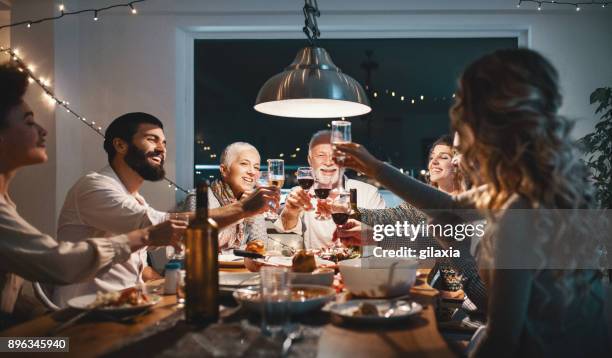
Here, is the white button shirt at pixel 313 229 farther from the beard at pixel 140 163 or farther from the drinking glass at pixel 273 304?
the drinking glass at pixel 273 304

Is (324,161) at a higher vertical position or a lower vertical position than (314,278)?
higher

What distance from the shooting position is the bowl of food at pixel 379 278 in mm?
1542

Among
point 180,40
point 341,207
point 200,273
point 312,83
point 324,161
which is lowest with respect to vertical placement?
point 200,273

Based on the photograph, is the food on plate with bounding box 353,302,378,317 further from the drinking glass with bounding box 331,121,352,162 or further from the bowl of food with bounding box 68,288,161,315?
the drinking glass with bounding box 331,121,352,162

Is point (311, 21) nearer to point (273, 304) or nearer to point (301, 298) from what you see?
point (301, 298)

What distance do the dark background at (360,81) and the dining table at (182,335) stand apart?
314 cm

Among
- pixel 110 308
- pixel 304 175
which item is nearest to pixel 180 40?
pixel 304 175

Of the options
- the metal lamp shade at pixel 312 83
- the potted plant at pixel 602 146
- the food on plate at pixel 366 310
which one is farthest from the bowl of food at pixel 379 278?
the potted plant at pixel 602 146

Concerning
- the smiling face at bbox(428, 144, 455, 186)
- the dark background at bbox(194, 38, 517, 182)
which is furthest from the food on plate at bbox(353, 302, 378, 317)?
the dark background at bbox(194, 38, 517, 182)

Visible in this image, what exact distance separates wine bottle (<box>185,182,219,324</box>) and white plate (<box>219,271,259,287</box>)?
1.24ft

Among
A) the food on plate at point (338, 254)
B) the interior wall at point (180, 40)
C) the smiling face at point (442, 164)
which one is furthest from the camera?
the interior wall at point (180, 40)

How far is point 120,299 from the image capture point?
1.46 metres

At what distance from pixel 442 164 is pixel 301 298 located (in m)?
2.14

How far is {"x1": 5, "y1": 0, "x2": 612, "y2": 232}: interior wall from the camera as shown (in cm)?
407
